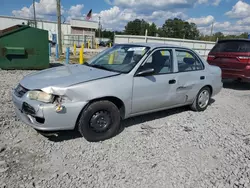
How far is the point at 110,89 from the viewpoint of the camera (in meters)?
3.12

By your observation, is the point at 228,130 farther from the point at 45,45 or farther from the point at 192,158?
the point at 45,45

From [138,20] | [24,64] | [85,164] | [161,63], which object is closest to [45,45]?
[24,64]

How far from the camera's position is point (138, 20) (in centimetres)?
8544

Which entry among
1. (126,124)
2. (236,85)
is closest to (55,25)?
(236,85)

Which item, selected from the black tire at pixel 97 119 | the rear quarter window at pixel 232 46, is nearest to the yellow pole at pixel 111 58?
the black tire at pixel 97 119

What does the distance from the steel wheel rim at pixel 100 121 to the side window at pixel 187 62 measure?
1.87m

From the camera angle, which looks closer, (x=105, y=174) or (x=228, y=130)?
(x=105, y=174)

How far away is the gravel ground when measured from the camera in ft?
8.03

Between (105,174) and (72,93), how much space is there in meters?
1.16

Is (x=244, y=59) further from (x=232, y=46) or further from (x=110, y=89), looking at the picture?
(x=110, y=89)

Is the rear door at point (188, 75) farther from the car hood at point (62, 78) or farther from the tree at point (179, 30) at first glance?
the tree at point (179, 30)

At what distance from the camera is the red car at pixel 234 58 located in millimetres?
6812

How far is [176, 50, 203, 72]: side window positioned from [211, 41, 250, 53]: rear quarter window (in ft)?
10.9

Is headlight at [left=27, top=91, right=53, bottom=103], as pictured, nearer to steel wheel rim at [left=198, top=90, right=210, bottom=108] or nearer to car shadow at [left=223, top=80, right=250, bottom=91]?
steel wheel rim at [left=198, top=90, right=210, bottom=108]
